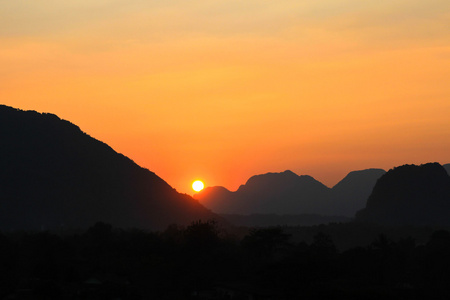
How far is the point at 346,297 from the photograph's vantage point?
72.2m

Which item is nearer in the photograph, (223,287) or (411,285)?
(223,287)

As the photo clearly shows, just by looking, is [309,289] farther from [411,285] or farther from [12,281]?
[12,281]

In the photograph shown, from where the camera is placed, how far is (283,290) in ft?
280

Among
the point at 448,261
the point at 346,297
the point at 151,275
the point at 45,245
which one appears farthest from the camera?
the point at 45,245

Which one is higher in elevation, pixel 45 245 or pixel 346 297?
pixel 45 245

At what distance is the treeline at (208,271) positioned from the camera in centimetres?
8138

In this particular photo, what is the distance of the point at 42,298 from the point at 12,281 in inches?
525

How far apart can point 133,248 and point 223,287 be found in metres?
36.2

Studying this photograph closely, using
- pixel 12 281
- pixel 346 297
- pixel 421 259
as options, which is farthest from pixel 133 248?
pixel 346 297

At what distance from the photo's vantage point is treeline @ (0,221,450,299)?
81.4 metres

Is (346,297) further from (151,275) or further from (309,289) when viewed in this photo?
(151,275)

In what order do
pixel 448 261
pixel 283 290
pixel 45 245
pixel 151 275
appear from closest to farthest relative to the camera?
1. pixel 283 290
2. pixel 151 275
3. pixel 448 261
4. pixel 45 245

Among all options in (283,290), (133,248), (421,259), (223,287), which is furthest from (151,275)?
(421,259)

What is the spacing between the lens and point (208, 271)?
99062 mm
